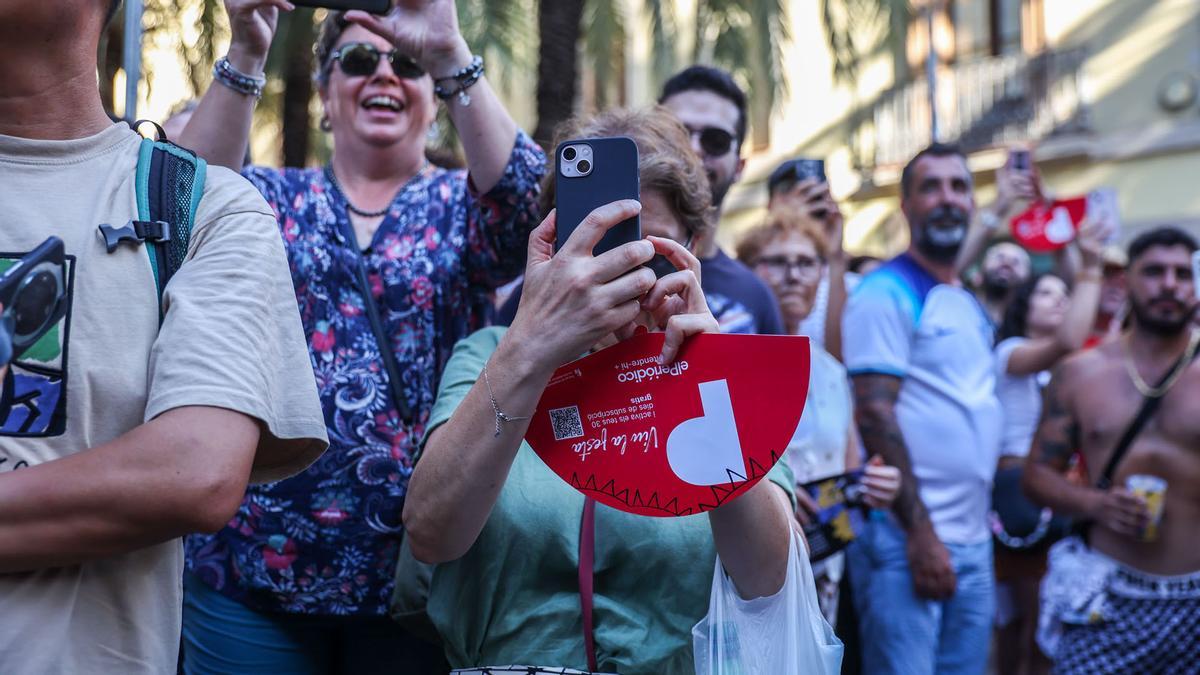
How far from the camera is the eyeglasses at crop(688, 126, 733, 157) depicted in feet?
12.5

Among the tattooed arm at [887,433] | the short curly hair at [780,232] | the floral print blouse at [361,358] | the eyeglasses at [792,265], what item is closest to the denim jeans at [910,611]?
the tattooed arm at [887,433]

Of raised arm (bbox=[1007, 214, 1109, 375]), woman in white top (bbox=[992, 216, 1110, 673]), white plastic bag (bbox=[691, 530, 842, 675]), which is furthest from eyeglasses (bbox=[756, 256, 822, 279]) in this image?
white plastic bag (bbox=[691, 530, 842, 675])

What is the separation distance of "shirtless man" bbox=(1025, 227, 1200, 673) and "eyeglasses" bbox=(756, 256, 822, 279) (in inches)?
58.7

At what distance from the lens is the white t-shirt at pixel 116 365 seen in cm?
156

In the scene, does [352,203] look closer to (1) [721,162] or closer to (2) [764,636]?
(1) [721,162]

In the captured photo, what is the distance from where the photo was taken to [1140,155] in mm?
15750

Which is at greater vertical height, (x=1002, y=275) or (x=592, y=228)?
(x=592, y=228)

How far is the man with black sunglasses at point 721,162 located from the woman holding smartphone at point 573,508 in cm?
120

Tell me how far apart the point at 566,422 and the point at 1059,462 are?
4156 mm

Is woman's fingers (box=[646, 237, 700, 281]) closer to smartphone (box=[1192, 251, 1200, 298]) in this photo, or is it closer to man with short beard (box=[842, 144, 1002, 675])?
man with short beard (box=[842, 144, 1002, 675])

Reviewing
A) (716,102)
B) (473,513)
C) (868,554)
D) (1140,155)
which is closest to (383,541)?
(473,513)

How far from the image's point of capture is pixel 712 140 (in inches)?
150

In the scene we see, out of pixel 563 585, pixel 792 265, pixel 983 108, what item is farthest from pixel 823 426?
pixel 983 108

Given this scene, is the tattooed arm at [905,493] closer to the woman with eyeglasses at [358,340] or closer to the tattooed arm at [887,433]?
the tattooed arm at [887,433]
